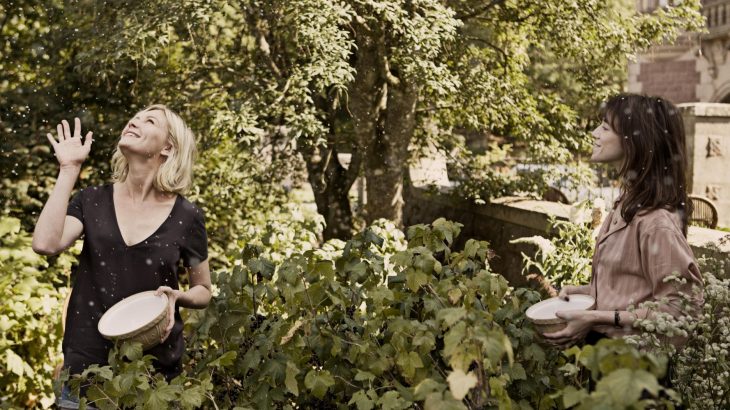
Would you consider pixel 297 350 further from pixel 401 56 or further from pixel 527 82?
pixel 527 82

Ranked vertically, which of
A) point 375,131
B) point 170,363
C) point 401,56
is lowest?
point 170,363

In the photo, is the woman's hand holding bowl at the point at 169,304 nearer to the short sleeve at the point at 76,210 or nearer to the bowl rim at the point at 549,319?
the short sleeve at the point at 76,210

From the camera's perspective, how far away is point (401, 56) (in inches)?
265

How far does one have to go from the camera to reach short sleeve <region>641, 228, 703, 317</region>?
2.28 m

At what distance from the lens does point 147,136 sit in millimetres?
2871

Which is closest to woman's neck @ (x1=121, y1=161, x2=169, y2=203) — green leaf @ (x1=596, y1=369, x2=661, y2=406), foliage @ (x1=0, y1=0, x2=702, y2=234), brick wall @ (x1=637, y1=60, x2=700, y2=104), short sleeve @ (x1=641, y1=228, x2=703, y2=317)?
short sleeve @ (x1=641, y1=228, x2=703, y2=317)

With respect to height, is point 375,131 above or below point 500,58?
below

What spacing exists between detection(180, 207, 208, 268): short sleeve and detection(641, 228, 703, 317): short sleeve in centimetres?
133

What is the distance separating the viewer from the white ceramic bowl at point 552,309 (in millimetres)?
2395

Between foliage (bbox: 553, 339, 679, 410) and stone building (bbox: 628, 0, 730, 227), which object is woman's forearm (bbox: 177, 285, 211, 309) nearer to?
foliage (bbox: 553, 339, 679, 410)

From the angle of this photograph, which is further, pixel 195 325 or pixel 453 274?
pixel 195 325

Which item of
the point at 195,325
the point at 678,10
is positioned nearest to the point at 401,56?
the point at 678,10

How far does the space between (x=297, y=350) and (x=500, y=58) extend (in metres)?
6.52

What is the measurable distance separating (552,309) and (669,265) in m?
Answer: 0.36
